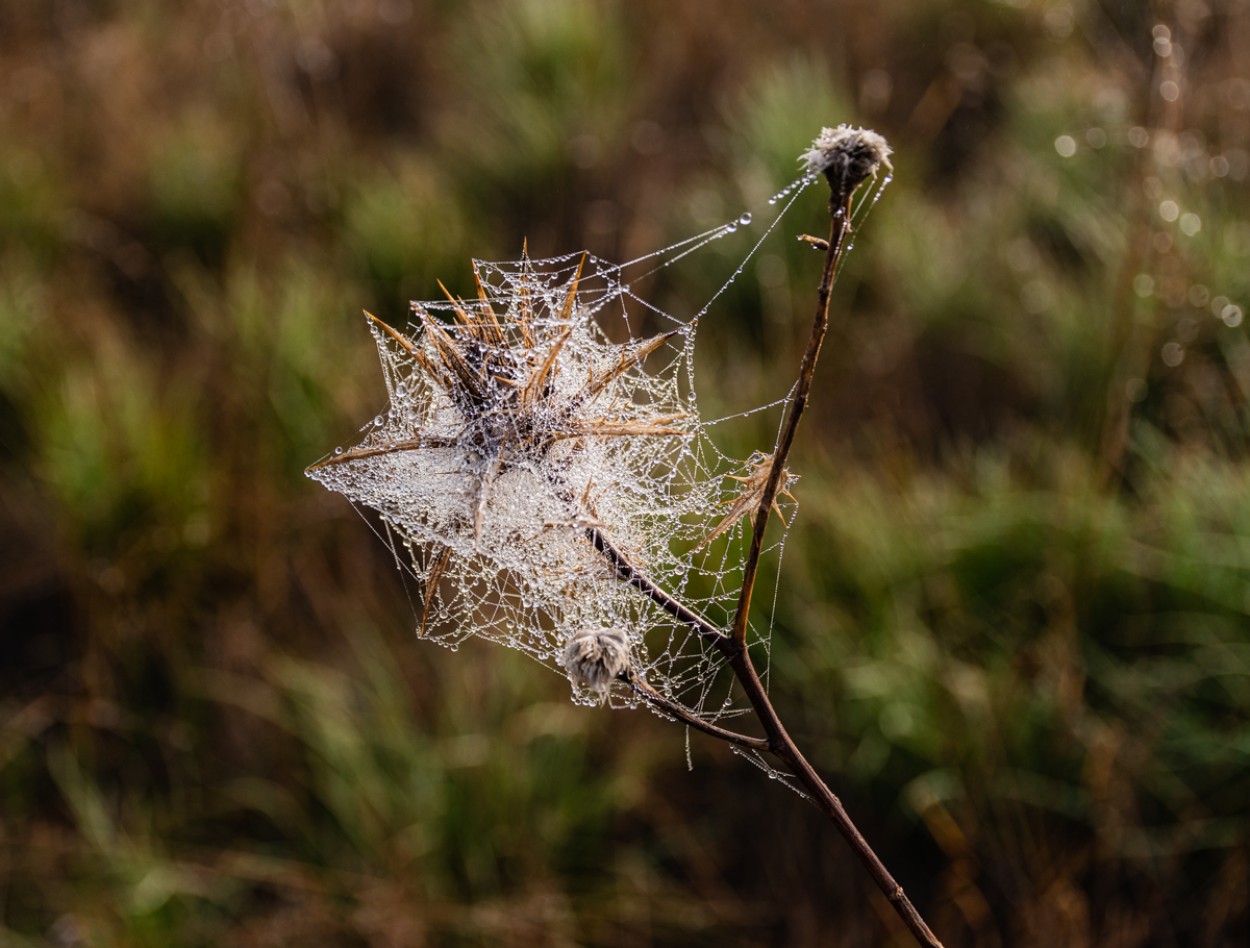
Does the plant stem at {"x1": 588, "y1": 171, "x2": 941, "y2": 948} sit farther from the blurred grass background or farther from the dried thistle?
the blurred grass background

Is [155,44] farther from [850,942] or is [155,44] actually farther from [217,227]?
[850,942]

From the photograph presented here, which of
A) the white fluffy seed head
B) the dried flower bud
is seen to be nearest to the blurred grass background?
the dried flower bud

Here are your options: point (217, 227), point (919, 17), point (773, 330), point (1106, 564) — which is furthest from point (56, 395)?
point (919, 17)

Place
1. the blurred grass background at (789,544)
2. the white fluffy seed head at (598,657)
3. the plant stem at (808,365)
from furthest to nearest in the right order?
the blurred grass background at (789,544) < the white fluffy seed head at (598,657) < the plant stem at (808,365)

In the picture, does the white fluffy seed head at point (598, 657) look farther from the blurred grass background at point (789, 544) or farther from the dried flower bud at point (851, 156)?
the blurred grass background at point (789, 544)

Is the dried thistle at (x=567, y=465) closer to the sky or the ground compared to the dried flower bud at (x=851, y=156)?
closer to the ground

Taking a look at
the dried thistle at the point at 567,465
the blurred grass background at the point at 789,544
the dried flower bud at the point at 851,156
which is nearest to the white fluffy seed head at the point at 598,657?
the dried thistle at the point at 567,465

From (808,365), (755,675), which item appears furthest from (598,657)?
(808,365)
